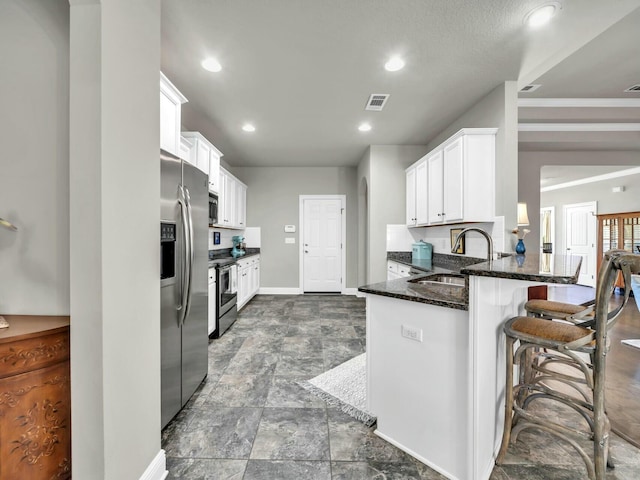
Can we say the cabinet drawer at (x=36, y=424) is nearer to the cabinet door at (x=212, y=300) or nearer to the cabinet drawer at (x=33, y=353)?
the cabinet drawer at (x=33, y=353)

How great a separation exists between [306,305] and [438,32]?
421cm

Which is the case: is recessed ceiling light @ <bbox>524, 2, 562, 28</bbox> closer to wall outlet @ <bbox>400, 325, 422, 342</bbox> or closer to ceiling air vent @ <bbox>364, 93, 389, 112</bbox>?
ceiling air vent @ <bbox>364, 93, 389, 112</bbox>

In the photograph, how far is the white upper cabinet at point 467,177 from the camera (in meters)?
2.87

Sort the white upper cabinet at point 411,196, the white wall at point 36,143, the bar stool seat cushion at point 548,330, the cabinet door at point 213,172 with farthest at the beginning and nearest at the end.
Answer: the white upper cabinet at point 411,196, the cabinet door at point 213,172, the bar stool seat cushion at point 548,330, the white wall at point 36,143

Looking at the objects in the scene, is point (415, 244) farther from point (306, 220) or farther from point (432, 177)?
point (306, 220)

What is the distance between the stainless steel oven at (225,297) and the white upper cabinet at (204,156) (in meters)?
1.15

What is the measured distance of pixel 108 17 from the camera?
1.11 metres

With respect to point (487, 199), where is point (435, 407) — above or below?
below

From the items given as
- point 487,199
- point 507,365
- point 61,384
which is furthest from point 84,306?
point 487,199

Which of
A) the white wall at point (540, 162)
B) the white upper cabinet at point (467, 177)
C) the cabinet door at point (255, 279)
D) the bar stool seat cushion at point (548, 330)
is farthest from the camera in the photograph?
the cabinet door at point (255, 279)

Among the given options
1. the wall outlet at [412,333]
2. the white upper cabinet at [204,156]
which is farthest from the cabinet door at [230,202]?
the wall outlet at [412,333]

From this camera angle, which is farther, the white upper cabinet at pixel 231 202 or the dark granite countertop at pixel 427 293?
the white upper cabinet at pixel 231 202

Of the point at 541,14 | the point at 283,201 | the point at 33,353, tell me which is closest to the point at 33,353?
the point at 33,353

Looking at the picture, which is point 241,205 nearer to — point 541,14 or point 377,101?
point 377,101
